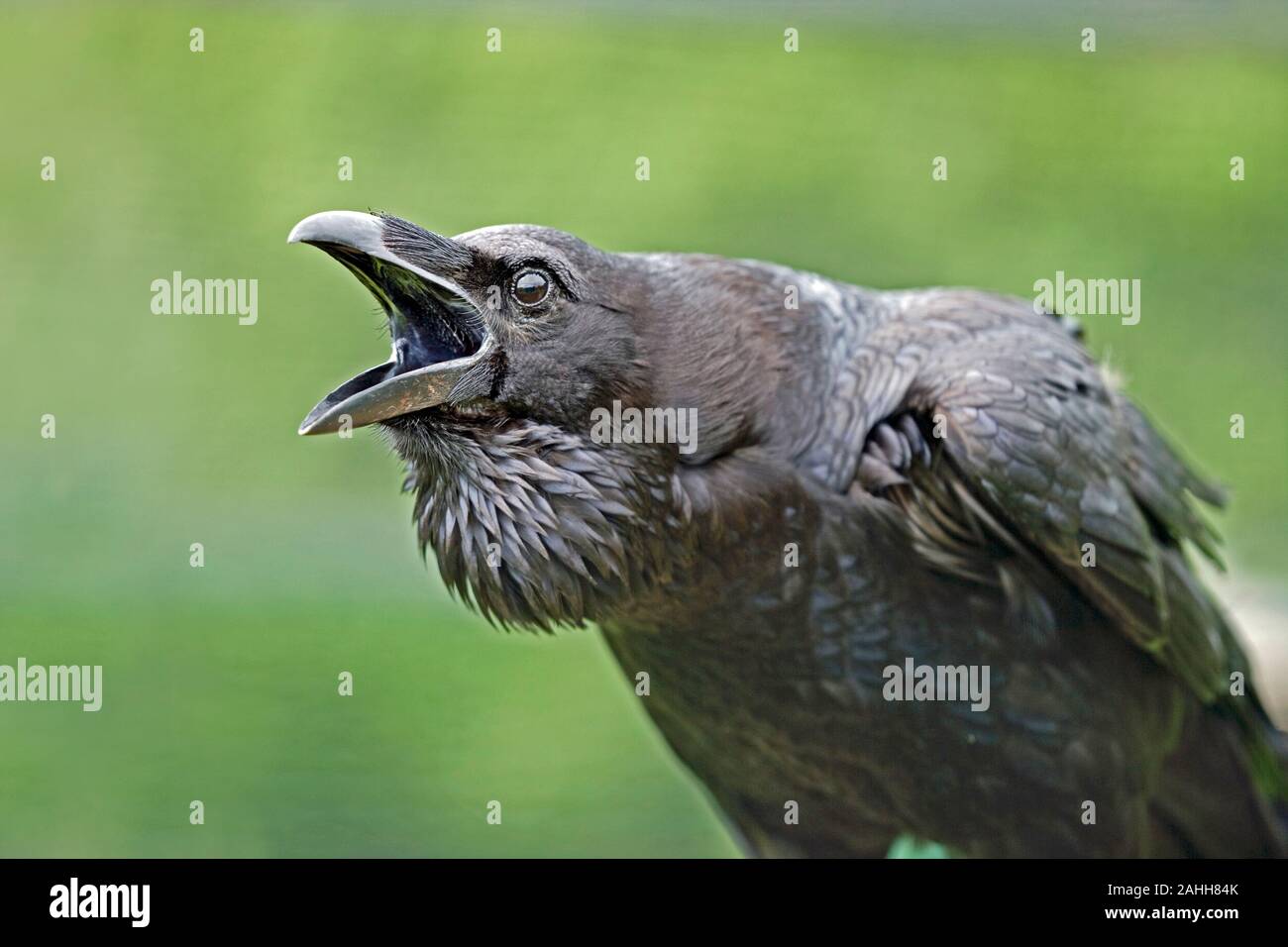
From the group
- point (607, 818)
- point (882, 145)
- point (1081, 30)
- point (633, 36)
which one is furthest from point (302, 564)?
point (1081, 30)

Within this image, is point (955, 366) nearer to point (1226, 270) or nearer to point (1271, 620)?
point (1271, 620)

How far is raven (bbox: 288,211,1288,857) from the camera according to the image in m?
1.81

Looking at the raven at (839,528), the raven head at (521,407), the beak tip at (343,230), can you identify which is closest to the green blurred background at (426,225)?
the raven at (839,528)

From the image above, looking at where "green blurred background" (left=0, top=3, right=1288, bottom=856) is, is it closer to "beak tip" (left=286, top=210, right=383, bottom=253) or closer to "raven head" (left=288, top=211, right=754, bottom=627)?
"raven head" (left=288, top=211, right=754, bottom=627)

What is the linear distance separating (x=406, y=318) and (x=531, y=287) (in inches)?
6.9

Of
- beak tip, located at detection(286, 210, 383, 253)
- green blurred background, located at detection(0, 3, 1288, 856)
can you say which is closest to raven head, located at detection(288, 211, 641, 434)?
beak tip, located at detection(286, 210, 383, 253)

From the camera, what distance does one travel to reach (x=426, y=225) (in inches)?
160

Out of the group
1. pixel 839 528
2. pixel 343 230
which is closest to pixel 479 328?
pixel 343 230

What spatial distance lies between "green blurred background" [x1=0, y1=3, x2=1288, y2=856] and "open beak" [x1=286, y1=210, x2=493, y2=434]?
219cm

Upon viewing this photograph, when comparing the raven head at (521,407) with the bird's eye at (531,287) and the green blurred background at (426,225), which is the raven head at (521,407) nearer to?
the bird's eye at (531,287)

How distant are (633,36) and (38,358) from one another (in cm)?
213

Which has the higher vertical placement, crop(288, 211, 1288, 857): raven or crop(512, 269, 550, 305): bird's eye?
crop(512, 269, 550, 305): bird's eye

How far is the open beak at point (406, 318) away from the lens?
1.68 m

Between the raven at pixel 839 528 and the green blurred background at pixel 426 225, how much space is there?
1.72 metres
